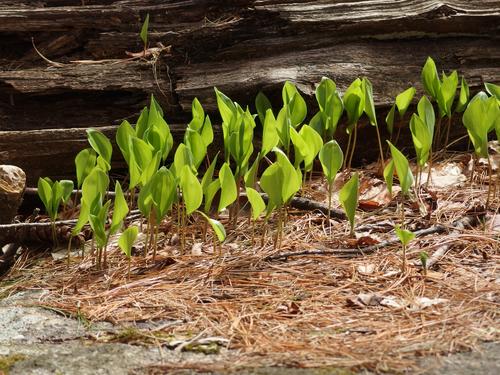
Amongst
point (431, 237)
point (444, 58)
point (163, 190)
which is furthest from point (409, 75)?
point (163, 190)

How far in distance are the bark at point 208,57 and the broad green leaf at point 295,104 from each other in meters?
0.30

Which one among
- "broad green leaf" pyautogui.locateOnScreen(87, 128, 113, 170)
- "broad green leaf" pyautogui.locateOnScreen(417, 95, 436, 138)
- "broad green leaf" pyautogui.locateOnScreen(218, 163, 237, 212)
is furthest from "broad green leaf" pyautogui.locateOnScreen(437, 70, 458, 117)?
"broad green leaf" pyautogui.locateOnScreen(87, 128, 113, 170)

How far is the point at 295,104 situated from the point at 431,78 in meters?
0.64

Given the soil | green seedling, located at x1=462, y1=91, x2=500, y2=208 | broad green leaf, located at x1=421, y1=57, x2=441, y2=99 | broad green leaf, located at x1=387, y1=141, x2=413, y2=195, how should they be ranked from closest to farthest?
the soil < broad green leaf, located at x1=387, y1=141, x2=413, y2=195 < green seedling, located at x1=462, y1=91, x2=500, y2=208 < broad green leaf, located at x1=421, y1=57, x2=441, y2=99

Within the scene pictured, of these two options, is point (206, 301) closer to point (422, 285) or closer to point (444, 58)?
point (422, 285)

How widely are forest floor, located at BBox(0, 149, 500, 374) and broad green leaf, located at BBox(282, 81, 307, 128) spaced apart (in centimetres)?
41

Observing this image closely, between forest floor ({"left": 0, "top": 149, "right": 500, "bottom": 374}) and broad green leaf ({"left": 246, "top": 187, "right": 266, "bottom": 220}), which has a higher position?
broad green leaf ({"left": 246, "top": 187, "right": 266, "bottom": 220})

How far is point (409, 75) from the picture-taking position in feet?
12.9

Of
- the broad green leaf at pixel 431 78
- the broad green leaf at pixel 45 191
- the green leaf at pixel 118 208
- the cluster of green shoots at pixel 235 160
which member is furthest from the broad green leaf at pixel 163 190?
the broad green leaf at pixel 431 78

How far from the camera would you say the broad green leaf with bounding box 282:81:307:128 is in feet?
11.1

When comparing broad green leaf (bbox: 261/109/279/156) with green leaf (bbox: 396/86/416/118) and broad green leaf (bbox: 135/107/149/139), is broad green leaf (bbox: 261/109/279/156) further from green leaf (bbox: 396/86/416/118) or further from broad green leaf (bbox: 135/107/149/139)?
green leaf (bbox: 396/86/416/118)

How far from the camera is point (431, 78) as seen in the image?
11.4 feet

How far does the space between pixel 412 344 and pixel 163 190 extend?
3.61 feet

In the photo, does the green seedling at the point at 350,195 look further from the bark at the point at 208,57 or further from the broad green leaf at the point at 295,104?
the bark at the point at 208,57
